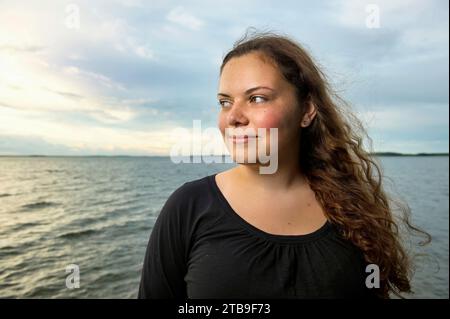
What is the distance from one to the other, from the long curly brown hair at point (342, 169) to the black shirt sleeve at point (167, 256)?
2.80 ft

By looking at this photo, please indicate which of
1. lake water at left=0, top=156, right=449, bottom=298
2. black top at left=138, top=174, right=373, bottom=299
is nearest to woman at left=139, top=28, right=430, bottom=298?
black top at left=138, top=174, right=373, bottom=299

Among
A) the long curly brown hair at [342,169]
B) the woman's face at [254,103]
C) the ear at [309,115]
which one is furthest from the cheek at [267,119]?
the ear at [309,115]

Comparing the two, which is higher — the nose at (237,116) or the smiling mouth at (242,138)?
the nose at (237,116)

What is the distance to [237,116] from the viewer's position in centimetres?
207

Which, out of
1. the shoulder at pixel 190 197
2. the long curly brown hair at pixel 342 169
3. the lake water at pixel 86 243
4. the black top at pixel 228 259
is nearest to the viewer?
the black top at pixel 228 259

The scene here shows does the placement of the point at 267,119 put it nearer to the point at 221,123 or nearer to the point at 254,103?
the point at 254,103

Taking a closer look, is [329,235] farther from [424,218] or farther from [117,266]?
[424,218]

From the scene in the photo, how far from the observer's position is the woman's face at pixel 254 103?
2062 millimetres

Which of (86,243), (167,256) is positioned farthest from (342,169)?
(86,243)

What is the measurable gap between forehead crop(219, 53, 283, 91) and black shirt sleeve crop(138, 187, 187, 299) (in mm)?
627

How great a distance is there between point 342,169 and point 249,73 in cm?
103

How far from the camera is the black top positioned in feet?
6.48

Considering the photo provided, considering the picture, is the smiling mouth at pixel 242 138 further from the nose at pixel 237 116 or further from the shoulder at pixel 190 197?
the shoulder at pixel 190 197
